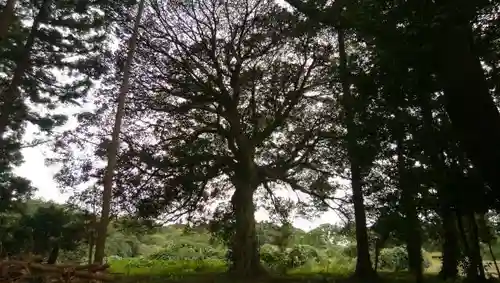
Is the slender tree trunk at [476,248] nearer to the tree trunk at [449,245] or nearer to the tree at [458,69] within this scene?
the tree trunk at [449,245]

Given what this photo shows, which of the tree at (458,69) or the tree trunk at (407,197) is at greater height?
the tree at (458,69)

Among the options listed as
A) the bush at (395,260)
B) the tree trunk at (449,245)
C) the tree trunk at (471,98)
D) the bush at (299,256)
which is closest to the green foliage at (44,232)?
the bush at (299,256)

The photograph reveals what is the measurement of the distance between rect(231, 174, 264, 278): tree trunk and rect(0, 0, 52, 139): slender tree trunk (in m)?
6.98

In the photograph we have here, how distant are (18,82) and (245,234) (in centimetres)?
817

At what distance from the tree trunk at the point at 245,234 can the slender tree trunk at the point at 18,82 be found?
22.9 ft

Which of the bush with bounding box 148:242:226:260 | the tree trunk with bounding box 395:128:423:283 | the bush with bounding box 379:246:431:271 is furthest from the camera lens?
the bush with bounding box 148:242:226:260

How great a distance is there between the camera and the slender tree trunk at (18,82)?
12.2 m

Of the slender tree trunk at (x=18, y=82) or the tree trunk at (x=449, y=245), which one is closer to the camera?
the tree trunk at (x=449, y=245)

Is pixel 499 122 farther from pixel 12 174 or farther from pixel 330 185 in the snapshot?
pixel 12 174

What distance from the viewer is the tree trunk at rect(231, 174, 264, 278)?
11984 mm

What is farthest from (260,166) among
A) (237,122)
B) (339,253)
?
(339,253)

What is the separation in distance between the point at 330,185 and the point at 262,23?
544cm

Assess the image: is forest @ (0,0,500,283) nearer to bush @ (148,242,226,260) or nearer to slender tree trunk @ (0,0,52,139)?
slender tree trunk @ (0,0,52,139)

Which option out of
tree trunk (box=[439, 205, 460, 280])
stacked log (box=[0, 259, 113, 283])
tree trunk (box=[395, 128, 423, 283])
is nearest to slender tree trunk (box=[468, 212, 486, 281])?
tree trunk (box=[439, 205, 460, 280])
